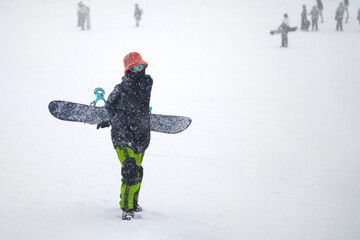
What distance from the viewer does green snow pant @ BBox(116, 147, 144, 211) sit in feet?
12.5

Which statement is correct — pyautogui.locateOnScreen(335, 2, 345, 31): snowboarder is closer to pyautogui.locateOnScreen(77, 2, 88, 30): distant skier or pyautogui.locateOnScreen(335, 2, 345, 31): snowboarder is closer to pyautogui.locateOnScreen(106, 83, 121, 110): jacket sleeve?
pyautogui.locateOnScreen(77, 2, 88, 30): distant skier

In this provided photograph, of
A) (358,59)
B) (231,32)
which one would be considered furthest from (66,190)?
(231,32)

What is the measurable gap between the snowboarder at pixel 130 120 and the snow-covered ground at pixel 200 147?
46 centimetres

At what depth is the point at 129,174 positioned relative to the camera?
3801mm

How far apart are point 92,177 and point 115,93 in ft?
6.95

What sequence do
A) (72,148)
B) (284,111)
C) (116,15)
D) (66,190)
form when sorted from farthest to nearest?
(116,15) < (284,111) < (72,148) < (66,190)

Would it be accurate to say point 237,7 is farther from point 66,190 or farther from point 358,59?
point 66,190

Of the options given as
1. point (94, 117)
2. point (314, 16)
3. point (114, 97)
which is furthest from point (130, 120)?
point (314, 16)

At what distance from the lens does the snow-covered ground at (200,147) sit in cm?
428

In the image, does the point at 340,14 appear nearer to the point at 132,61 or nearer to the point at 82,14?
the point at 82,14

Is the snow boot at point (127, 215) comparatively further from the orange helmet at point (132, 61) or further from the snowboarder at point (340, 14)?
the snowboarder at point (340, 14)

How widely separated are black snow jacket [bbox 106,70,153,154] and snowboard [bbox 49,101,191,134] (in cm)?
65

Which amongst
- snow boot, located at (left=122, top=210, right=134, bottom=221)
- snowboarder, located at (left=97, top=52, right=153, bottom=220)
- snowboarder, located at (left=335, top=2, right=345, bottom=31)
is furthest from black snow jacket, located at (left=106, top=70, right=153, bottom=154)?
snowboarder, located at (left=335, top=2, right=345, bottom=31)

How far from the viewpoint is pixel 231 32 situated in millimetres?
23250
